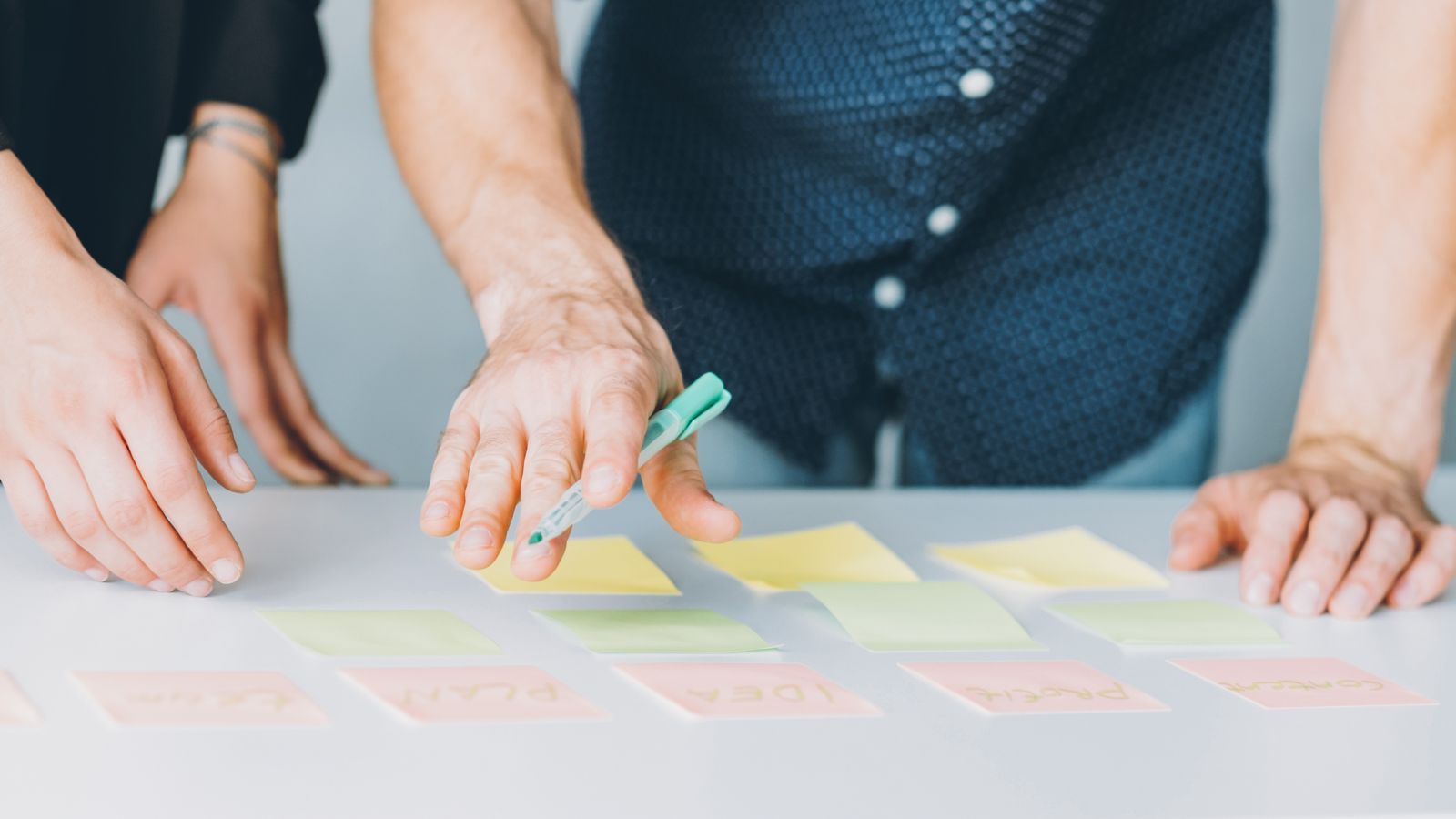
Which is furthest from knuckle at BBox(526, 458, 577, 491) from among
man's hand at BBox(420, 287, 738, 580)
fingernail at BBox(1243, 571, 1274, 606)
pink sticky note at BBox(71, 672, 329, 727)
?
fingernail at BBox(1243, 571, 1274, 606)

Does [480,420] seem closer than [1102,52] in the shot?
Yes

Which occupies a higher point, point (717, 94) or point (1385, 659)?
point (717, 94)

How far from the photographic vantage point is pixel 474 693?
0.59m

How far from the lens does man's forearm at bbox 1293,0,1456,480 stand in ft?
3.43

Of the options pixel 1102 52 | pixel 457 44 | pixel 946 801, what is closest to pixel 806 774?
pixel 946 801

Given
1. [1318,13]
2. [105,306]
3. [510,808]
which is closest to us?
[510,808]

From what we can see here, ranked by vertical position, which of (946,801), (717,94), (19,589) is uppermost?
(717,94)

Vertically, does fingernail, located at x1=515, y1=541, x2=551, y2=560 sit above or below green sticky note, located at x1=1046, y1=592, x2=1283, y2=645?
above

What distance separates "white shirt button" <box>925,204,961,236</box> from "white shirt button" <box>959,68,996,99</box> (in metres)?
0.11

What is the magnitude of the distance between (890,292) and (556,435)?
1.87 ft

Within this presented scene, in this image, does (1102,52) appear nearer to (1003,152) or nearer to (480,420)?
(1003,152)

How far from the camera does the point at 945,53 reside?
1068mm

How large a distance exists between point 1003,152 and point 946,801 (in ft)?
2.43

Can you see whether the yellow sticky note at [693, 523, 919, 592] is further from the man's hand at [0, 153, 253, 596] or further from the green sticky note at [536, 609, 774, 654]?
the man's hand at [0, 153, 253, 596]
